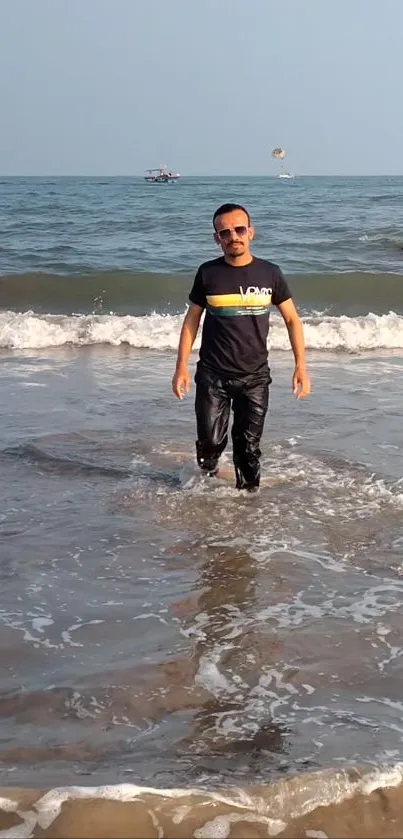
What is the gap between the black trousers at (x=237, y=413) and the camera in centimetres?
550

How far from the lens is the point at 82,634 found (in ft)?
12.0

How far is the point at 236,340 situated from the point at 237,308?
8.0 inches

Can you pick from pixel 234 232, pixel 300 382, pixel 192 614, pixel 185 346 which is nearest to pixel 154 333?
pixel 185 346

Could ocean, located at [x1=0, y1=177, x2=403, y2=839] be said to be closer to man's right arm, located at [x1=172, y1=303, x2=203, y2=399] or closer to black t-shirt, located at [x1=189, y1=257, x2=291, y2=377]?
man's right arm, located at [x1=172, y1=303, x2=203, y2=399]

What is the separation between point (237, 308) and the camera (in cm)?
534

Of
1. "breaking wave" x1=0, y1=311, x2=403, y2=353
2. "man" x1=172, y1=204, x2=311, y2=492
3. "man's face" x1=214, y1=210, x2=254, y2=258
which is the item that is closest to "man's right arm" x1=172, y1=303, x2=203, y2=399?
"man" x1=172, y1=204, x2=311, y2=492

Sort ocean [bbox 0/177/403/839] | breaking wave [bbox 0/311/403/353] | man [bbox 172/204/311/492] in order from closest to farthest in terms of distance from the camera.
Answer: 1. ocean [bbox 0/177/403/839]
2. man [bbox 172/204/311/492]
3. breaking wave [bbox 0/311/403/353]

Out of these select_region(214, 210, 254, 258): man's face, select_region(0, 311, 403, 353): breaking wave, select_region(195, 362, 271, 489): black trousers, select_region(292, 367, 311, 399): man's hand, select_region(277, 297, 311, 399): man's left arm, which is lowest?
select_region(0, 311, 403, 353): breaking wave

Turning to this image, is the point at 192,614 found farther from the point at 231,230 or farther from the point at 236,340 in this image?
the point at 231,230

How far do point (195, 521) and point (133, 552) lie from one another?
62 centimetres

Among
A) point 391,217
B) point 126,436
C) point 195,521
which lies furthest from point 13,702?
point 391,217

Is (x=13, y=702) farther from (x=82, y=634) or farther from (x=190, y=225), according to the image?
(x=190, y=225)

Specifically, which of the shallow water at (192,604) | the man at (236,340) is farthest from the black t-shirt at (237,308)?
the shallow water at (192,604)

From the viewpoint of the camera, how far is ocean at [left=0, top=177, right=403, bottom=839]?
2.47m
